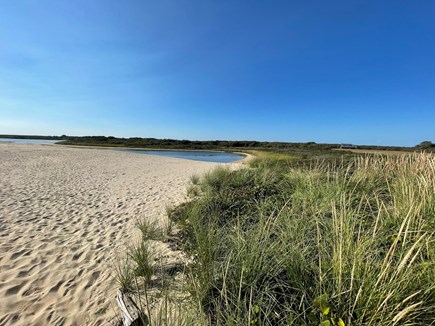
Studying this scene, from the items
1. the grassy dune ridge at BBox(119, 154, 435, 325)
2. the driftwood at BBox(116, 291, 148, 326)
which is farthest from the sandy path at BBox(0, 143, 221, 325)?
the grassy dune ridge at BBox(119, 154, 435, 325)

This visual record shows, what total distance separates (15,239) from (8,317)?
263cm

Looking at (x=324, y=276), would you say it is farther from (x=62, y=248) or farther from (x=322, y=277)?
(x=62, y=248)

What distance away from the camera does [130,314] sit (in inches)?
95.5

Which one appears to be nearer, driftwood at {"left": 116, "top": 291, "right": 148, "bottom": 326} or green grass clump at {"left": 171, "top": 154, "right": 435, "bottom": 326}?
green grass clump at {"left": 171, "top": 154, "right": 435, "bottom": 326}

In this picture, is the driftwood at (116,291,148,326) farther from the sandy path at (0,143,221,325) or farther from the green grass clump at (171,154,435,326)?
the green grass clump at (171,154,435,326)

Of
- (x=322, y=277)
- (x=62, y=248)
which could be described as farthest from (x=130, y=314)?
(x=62, y=248)

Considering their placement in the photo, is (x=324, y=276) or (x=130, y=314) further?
(x=130, y=314)

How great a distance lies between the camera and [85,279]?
3479mm

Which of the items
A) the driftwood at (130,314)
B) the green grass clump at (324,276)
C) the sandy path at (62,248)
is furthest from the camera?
the sandy path at (62,248)

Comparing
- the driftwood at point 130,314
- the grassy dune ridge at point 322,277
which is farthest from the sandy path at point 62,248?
the grassy dune ridge at point 322,277

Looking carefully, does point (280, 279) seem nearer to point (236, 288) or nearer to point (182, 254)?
point (236, 288)

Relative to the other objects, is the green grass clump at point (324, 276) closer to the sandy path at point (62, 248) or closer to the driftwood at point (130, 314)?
the driftwood at point (130, 314)

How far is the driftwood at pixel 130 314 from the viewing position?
234 centimetres

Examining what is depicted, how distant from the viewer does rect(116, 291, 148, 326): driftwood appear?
7.69ft
